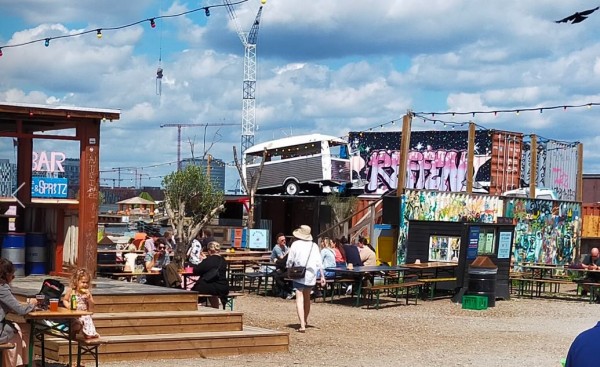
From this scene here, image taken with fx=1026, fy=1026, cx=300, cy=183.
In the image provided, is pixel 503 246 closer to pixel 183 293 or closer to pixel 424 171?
pixel 183 293

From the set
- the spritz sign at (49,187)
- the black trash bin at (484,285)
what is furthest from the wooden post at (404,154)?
the spritz sign at (49,187)

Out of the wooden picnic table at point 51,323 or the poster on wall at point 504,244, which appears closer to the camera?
the wooden picnic table at point 51,323

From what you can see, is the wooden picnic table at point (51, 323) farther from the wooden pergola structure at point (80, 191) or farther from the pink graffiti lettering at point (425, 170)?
the pink graffiti lettering at point (425, 170)

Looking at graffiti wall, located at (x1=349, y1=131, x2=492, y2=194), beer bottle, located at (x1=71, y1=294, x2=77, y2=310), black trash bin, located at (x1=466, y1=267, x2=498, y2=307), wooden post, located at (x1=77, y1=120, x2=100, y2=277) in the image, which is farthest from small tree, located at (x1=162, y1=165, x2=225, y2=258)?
beer bottle, located at (x1=71, y1=294, x2=77, y2=310)

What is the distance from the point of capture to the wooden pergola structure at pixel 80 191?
15.4m

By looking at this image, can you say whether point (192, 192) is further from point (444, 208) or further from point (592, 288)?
point (592, 288)

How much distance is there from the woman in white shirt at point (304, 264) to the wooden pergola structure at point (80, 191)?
3214 millimetres

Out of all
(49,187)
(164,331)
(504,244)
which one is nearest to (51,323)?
(164,331)

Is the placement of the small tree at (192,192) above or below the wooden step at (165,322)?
above

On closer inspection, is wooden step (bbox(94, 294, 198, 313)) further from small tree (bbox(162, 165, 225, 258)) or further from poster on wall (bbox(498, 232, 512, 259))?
small tree (bbox(162, 165, 225, 258))

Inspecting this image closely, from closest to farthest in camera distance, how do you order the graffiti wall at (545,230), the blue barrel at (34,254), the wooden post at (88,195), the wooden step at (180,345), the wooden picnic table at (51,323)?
the wooden picnic table at (51,323) → the wooden step at (180,345) → the wooden post at (88,195) → the blue barrel at (34,254) → the graffiti wall at (545,230)

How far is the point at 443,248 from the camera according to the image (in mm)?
23000

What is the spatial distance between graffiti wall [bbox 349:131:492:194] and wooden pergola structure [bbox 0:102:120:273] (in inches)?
934

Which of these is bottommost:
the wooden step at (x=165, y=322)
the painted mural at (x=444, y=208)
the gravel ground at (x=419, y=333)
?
the gravel ground at (x=419, y=333)
